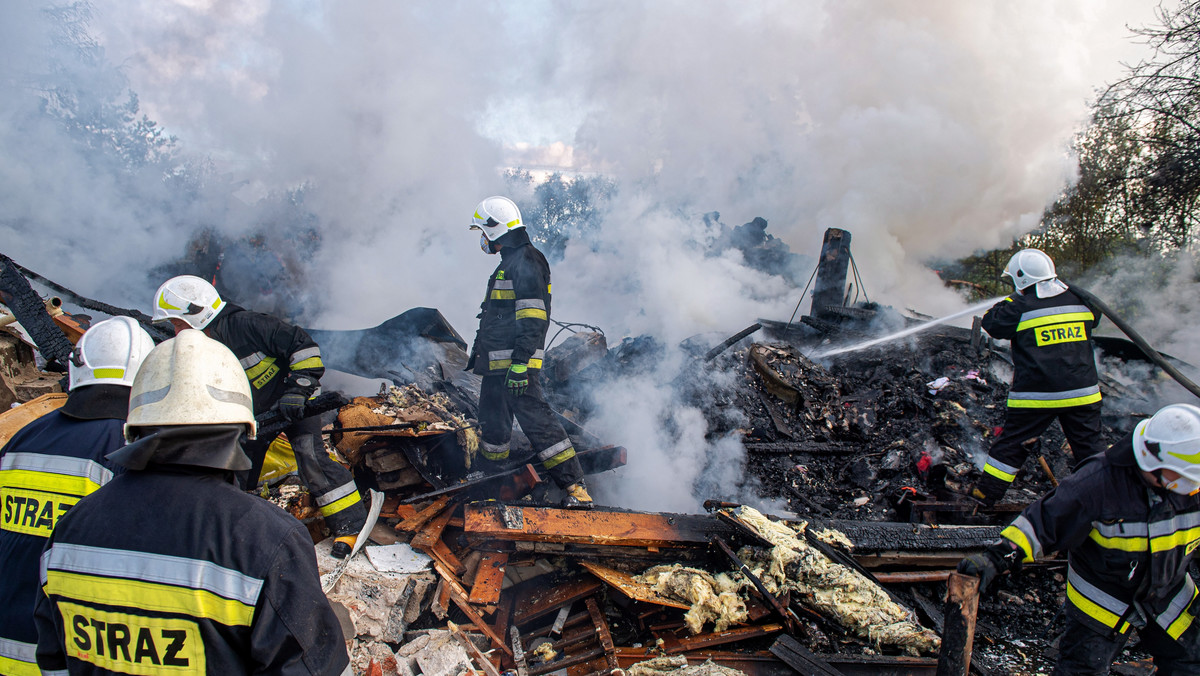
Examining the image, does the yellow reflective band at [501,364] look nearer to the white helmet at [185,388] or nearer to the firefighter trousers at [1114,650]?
the white helmet at [185,388]

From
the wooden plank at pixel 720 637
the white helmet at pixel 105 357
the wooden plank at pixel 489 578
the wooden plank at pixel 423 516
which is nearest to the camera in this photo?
the white helmet at pixel 105 357

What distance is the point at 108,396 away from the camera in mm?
1844

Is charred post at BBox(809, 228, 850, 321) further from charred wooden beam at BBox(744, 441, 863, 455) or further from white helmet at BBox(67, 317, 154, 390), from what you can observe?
white helmet at BBox(67, 317, 154, 390)

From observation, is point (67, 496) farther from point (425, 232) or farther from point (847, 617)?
point (425, 232)

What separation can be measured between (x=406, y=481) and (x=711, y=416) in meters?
3.45

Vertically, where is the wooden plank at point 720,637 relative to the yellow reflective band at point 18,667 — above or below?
below

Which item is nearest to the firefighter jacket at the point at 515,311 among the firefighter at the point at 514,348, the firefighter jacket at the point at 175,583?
the firefighter at the point at 514,348

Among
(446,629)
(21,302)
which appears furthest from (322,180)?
(446,629)

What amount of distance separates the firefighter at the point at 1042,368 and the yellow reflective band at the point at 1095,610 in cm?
216

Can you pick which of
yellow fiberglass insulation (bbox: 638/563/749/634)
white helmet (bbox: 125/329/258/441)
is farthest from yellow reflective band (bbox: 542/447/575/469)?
white helmet (bbox: 125/329/258/441)

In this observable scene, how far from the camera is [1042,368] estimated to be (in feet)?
14.1

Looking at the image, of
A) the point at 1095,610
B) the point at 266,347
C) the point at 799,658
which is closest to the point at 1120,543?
the point at 1095,610

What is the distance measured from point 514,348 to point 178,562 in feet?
10.3

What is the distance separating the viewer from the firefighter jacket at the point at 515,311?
14.1ft
